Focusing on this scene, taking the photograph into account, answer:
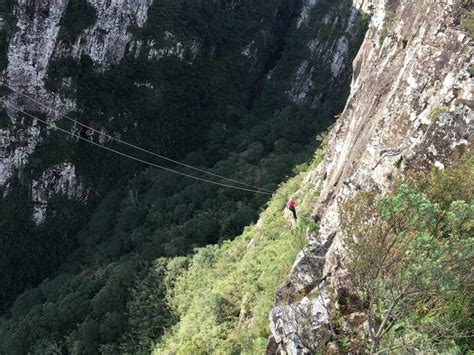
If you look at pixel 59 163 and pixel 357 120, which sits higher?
pixel 357 120

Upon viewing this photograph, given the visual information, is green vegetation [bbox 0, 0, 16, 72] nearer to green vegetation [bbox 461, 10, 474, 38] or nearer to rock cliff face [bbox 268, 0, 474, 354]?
rock cliff face [bbox 268, 0, 474, 354]

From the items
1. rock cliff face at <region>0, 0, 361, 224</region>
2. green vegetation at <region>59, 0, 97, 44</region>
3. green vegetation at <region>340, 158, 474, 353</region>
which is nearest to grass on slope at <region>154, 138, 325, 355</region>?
green vegetation at <region>340, 158, 474, 353</region>

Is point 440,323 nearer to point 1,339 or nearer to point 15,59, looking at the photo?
point 1,339

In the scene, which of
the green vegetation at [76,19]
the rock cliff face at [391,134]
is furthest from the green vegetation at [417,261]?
the green vegetation at [76,19]

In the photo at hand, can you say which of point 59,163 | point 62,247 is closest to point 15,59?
point 59,163

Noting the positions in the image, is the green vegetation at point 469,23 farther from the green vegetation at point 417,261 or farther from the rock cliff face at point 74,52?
the rock cliff face at point 74,52
